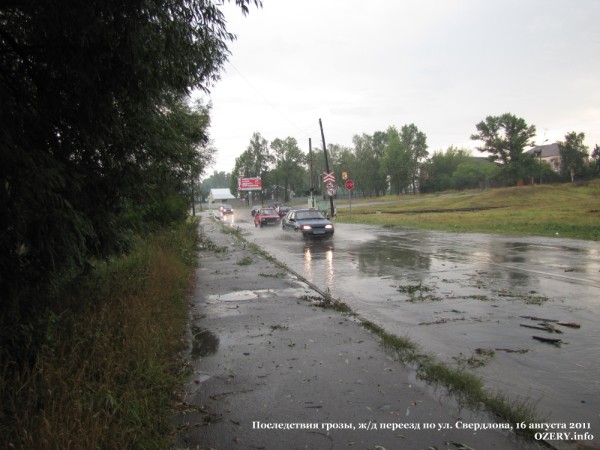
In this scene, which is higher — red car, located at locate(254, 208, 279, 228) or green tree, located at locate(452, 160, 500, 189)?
green tree, located at locate(452, 160, 500, 189)

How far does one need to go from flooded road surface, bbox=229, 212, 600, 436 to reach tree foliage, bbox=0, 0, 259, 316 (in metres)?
4.13

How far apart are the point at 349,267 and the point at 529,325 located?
20.6ft

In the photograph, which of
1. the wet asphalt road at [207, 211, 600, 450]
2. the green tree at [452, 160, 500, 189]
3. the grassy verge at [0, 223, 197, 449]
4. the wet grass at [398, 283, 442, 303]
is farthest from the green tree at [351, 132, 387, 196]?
the grassy verge at [0, 223, 197, 449]

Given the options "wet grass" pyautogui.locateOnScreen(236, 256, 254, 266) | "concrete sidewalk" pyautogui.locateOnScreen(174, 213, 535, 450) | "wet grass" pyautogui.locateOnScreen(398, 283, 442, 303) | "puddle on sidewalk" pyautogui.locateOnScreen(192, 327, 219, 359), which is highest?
"concrete sidewalk" pyautogui.locateOnScreen(174, 213, 535, 450)

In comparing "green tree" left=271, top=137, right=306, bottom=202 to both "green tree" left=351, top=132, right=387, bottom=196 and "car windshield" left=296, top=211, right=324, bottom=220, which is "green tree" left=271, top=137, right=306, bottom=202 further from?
"car windshield" left=296, top=211, right=324, bottom=220

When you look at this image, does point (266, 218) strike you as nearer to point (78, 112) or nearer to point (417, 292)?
point (417, 292)

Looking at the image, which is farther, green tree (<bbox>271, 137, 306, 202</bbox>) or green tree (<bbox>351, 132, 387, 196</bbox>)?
green tree (<bbox>271, 137, 306, 202</bbox>)

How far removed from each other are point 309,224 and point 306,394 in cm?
1689

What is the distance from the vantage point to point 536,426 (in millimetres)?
3355

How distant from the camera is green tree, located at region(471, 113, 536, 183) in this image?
69438 millimetres

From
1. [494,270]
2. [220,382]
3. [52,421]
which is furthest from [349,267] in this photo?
[52,421]

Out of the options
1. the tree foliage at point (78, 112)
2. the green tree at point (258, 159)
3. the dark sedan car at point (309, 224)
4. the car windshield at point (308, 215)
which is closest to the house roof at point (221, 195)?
the green tree at point (258, 159)

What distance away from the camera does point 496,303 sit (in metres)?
7.52

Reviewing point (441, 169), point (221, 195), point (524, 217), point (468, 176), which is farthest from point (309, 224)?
point (221, 195)
